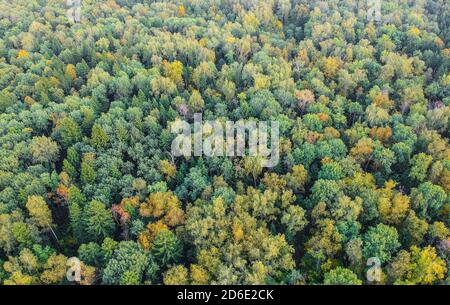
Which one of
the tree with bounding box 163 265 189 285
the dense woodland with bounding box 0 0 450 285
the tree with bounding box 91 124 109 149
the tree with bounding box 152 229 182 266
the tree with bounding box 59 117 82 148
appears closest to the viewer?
the tree with bounding box 163 265 189 285

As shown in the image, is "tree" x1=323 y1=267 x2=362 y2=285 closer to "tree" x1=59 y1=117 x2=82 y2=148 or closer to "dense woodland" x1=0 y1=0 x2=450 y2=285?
"dense woodland" x1=0 y1=0 x2=450 y2=285

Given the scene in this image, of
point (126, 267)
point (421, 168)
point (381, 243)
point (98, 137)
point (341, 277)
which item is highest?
point (98, 137)

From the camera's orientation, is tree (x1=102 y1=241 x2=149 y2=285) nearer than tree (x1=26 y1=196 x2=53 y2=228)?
Yes

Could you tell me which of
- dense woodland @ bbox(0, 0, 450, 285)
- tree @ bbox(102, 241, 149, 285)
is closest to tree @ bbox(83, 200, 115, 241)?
dense woodland @ bbox(0, 0, 450, 285)

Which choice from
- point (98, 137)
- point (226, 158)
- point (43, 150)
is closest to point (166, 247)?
point (226, 158)

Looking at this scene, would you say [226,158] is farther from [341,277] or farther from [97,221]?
[341,277]

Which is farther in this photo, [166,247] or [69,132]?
[69,132]

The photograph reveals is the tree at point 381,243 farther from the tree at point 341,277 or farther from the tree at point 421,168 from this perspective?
the tree at point 421,168

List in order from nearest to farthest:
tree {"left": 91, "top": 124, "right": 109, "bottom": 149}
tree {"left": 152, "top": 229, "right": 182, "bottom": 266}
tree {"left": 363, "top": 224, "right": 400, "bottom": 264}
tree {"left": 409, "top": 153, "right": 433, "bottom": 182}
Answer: tree {"left": 363, "top": 224, "right": 400, "bottom": 264}
tree {"left": 152, "top": 229, "right": 182, "bottom": 266}
tree {"left": 409, "top": 153, "right": 433, "bottom": 182}
tree {"left": 91, "top": 124, "right": 109, "bottom": 149}

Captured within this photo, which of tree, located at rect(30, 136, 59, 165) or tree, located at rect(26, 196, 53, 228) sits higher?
tree, located at rect(30, 136, 59, 165)
